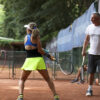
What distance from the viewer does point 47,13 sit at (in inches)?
1053

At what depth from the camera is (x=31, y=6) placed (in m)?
28.6

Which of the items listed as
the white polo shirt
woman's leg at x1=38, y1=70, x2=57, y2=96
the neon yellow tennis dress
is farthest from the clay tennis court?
the neon yellow tennis dress

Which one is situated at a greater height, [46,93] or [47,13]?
[47,13]

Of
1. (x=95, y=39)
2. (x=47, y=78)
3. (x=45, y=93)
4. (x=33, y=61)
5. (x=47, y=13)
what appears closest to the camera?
(x=33, y=61)

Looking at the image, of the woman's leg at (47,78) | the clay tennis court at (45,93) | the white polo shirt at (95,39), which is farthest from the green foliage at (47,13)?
the woman's leg at (47,78)

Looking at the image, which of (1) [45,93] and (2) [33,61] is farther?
(1) [45,93]

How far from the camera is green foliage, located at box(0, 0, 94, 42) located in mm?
25859

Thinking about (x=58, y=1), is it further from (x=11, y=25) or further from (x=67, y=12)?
(x=11, y=25)

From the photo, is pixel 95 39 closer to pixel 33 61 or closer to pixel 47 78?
pixel 47 78

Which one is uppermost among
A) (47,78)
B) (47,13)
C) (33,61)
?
(47,13)

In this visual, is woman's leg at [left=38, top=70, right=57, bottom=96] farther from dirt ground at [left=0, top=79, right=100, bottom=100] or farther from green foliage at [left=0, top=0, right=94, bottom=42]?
green foliage at [left=0, top=0, right=94, bottom=42]

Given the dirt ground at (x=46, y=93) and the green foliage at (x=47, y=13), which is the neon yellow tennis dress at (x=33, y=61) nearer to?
the dirt ground at (x=46, y=93)

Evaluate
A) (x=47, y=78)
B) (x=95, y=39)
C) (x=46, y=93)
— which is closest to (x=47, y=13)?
(x=46, y=93)

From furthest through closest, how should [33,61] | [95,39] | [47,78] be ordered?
[95,39] < [47,78] < [33,61]
